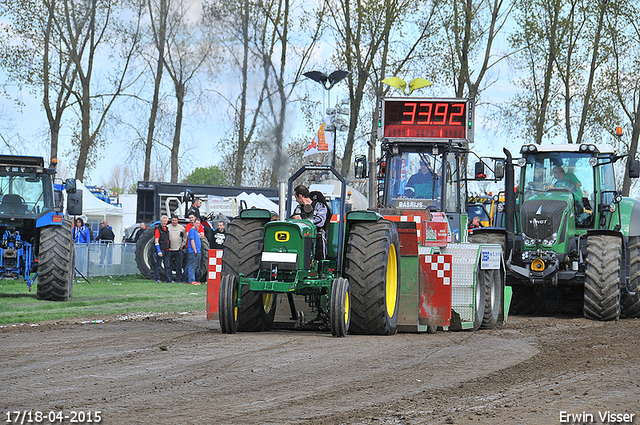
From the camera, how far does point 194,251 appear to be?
2133cm

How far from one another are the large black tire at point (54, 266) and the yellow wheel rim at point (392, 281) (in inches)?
263

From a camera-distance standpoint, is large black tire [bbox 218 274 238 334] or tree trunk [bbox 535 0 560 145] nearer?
large black tire [bbox 218 274 238 334]

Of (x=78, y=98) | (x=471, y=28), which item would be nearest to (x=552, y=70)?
(x=471, y=28)

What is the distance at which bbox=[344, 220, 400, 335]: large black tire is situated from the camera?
9875 millimetres

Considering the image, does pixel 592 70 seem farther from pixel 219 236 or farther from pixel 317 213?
pixel 317 213

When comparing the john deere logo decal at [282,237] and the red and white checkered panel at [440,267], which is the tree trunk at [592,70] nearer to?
the red and white checkered panel at [440,267]

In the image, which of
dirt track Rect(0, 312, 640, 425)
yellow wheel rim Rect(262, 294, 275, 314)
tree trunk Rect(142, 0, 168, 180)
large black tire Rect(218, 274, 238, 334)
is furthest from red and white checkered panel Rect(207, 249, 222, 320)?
tree trunk Rect(142, 0, 168, 180)

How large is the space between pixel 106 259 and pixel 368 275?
14079 mm

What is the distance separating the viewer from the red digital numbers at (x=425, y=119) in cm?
1439

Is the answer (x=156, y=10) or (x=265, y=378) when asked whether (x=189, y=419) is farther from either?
(x=156, y=10)

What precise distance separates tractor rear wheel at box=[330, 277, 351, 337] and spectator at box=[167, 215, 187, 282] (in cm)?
1212

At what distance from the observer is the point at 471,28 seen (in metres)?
32.4

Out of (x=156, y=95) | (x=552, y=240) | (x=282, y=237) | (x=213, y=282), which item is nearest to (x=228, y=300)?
(x=282, y=237)

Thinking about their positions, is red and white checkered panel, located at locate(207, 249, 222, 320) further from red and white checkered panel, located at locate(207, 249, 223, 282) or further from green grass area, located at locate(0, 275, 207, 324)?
green grass area, located at locate(0, 275, 207, 324)
